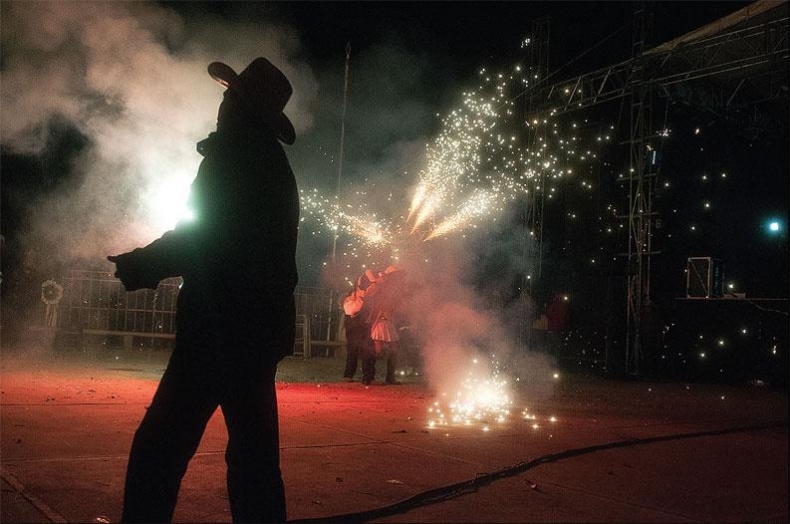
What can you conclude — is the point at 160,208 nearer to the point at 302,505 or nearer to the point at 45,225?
the point at 45,225

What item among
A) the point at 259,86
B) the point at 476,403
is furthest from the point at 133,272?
the point at 476,403

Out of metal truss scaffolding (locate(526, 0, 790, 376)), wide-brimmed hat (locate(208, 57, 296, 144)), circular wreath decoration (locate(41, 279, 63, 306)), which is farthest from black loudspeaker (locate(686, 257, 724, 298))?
wide-brimmed hat (locate(208, 57, 296, 144))

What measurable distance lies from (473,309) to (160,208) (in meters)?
5.57

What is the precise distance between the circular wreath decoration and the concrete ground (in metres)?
4.19

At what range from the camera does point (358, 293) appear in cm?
950

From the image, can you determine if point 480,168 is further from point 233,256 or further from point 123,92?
point 233,256

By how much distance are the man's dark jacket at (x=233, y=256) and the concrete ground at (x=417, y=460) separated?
122cm

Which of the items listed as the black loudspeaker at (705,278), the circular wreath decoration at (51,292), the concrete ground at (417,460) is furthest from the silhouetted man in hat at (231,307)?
the black loudspeaker at (705,278)

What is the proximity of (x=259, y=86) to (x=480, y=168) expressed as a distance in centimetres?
1401

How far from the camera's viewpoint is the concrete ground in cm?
334

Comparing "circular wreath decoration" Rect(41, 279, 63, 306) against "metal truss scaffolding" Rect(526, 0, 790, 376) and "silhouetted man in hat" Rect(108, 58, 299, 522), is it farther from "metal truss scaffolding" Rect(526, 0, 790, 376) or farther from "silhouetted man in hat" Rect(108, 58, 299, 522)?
"silhouetted man in hat" Rect(108, 58, 299, 522)

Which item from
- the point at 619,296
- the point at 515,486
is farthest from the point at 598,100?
Answer: the point at 515,486

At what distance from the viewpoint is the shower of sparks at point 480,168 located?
15.3 m

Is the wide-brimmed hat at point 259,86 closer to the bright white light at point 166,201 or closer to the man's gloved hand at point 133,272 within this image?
the man's gloved hand at point 133,272
